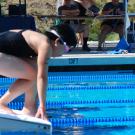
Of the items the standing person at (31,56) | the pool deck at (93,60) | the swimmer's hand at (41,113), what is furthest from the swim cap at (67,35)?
the pool deck at (93,60)

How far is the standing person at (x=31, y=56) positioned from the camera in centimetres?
441

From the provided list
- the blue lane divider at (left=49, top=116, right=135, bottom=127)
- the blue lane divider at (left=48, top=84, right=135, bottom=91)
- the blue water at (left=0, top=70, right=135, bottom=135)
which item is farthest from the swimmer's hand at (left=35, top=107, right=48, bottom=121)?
the blue lane divider at (left=48, top=84, right=135, bottom=91)

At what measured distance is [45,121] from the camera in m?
4.54

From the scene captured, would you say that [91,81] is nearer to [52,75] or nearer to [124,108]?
[52,75]

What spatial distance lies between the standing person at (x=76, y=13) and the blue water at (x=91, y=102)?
4.77ft

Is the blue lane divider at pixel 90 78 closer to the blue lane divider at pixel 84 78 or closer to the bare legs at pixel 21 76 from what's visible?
the blue lane divider at pixel 84 78

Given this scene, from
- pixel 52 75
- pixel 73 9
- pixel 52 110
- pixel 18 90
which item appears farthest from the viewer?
pixel 73 9

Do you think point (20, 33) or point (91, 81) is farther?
point (91, 81)

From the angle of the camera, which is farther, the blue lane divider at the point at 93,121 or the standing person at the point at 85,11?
the standing person at the point at 85,11

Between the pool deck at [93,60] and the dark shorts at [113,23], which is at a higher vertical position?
the dark shorts at [113,23]

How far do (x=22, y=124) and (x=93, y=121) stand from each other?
6.08ft

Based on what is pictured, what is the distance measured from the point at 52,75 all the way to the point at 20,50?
489cm

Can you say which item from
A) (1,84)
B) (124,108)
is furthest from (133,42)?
(124,108)

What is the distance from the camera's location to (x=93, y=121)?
629cm
